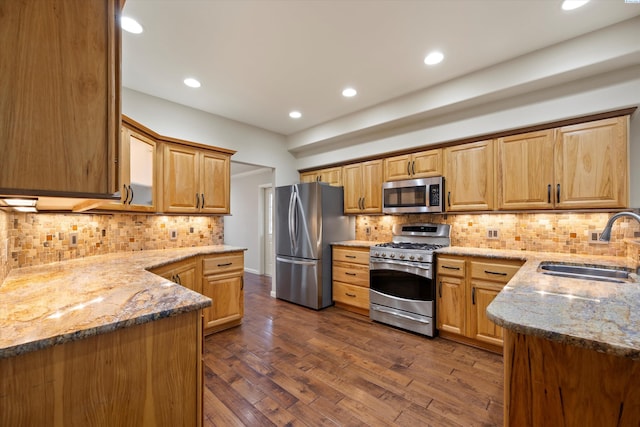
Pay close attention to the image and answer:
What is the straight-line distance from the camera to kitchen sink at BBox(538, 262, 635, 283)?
1820 mm

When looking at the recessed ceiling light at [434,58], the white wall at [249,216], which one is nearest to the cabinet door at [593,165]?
the recessed ceiling light at [434,58]

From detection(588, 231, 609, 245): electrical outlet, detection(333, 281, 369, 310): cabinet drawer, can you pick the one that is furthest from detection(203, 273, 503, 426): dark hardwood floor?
detection(588, 231, 609, 245): electrical outlet

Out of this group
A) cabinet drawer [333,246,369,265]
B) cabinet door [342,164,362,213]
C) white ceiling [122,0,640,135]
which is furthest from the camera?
cabinet door [342,164,362,213]

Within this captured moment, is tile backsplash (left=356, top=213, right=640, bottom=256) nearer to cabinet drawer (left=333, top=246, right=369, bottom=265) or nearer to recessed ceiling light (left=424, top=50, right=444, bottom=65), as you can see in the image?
cabinet drawer (left=333, top=246, right=369, bottom=265)

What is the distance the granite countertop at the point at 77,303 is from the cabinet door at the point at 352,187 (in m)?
2.90

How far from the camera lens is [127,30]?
2070 mm

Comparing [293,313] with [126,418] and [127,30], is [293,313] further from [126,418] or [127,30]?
[127,30]

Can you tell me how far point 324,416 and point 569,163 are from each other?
2969mm

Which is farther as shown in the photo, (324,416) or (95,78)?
(324,416)

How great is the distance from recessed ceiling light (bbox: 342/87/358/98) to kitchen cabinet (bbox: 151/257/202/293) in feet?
8.25

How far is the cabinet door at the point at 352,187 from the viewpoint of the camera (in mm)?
4031

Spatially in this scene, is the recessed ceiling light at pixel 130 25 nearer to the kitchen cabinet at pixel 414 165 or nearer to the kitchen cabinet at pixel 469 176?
the kitchen cabinet at pixel 414 165

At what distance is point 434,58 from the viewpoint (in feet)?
8.04

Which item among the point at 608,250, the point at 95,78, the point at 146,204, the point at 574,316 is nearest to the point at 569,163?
the point at 608,250
